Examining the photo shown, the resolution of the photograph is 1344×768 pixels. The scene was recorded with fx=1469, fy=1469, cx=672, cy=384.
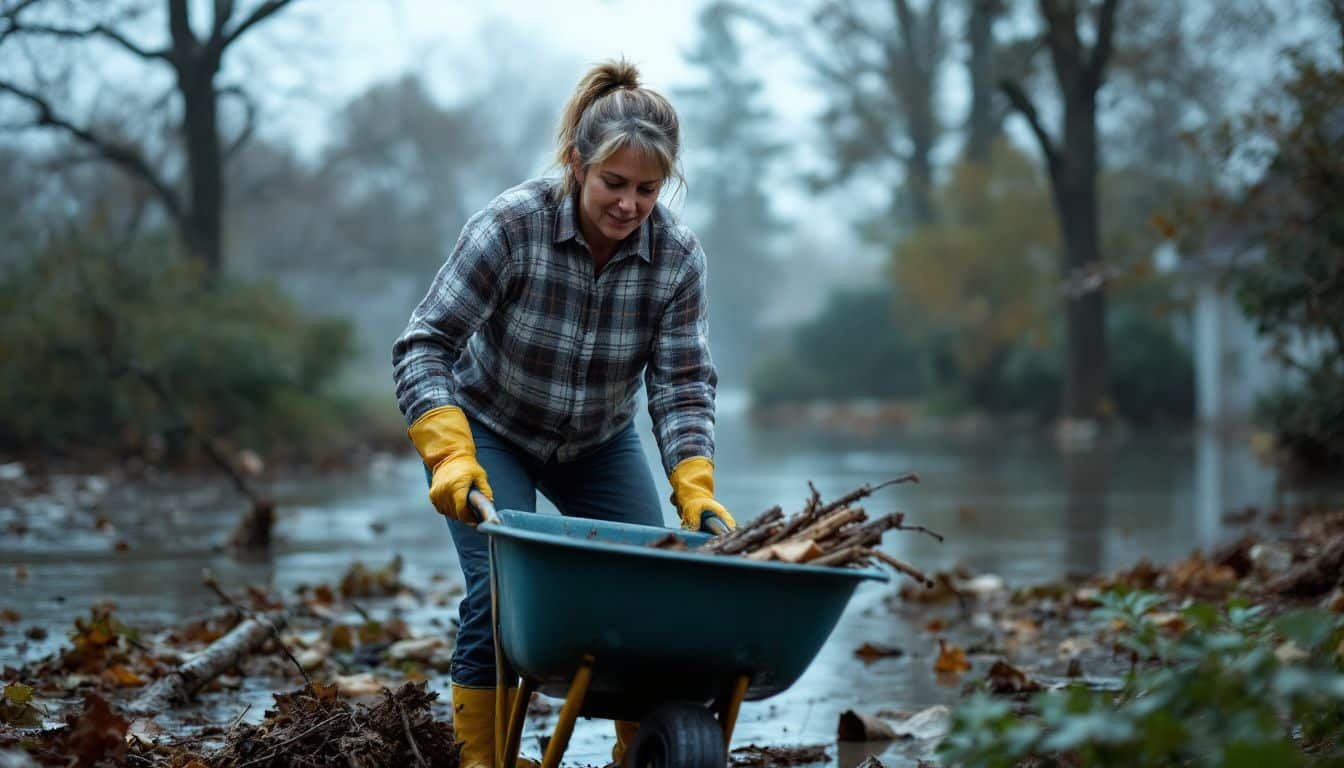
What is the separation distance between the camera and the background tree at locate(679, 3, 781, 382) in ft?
231

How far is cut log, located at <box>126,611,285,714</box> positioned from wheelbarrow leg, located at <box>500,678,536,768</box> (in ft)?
4.70

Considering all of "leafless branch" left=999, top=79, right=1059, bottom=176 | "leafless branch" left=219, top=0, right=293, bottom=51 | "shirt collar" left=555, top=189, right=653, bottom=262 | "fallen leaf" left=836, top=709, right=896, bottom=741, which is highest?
"leafless branch" left=999, top=79, right=1059, bottom=176

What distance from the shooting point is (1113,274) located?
10297mm

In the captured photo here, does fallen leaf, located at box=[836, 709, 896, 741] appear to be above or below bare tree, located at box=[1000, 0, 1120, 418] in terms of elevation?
below

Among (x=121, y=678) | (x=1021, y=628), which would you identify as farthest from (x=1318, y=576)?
(x=121, y=678)

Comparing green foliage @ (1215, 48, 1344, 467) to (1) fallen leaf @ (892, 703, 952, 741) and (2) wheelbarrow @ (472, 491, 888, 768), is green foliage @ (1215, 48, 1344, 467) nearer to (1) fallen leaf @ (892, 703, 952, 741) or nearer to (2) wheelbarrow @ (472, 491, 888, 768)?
(1) fallen leaf @ (892, 703, 952, 741)

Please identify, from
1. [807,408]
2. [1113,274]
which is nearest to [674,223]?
[1113,274]

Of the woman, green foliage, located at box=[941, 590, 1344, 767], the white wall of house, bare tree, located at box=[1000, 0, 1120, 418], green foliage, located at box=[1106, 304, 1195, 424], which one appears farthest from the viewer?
green foliage, located at box=[1106, 304, 1195, 424]

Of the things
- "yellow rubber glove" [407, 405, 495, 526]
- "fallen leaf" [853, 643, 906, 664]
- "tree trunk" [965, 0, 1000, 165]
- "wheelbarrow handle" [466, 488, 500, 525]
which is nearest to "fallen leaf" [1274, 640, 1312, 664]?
"wheelbarrow handle" [466, 488, 500, 525]

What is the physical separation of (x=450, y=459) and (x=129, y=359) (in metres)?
10.1

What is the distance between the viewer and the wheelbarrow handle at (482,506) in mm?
2943

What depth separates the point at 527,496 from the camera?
3.66 m

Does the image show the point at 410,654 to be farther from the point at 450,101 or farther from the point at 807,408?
the point at 450,101

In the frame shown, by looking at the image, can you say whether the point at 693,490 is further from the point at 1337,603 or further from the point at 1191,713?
the point at 1337,603
